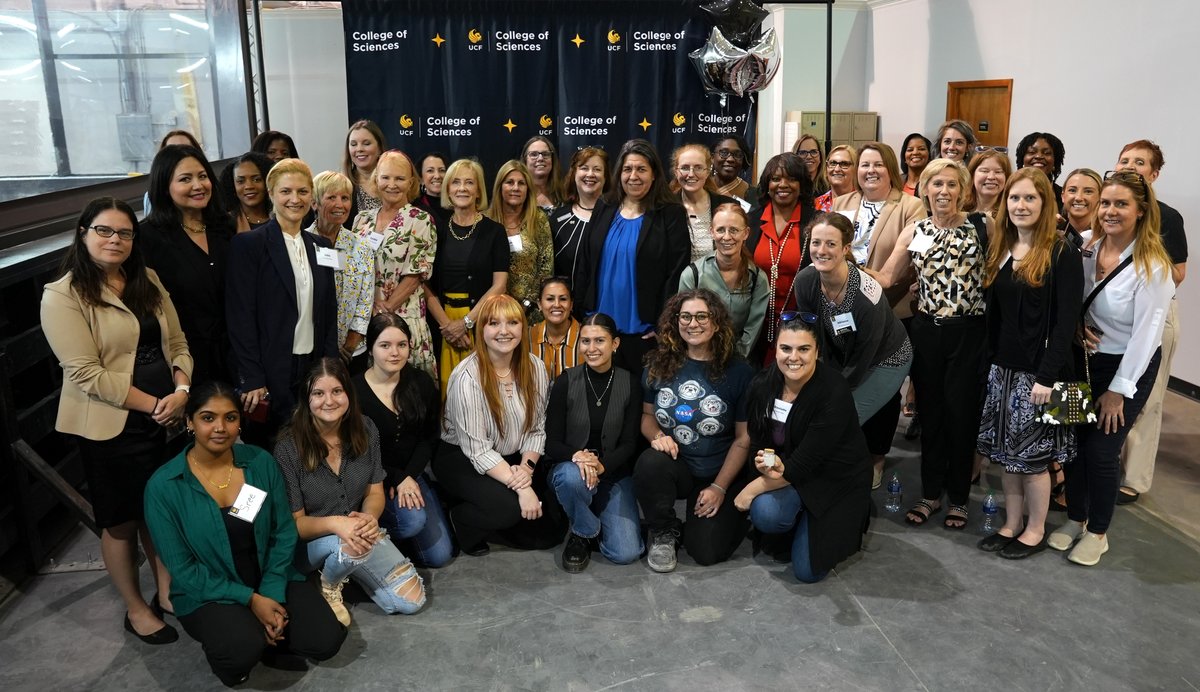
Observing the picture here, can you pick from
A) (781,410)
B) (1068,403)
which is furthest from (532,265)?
(1068,403)

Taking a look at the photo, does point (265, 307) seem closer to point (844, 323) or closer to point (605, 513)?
point (605, 513)

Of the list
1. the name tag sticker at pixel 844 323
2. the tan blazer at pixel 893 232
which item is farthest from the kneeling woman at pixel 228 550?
the tan blazer at pixel 893 232

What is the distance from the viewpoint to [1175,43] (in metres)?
5.24

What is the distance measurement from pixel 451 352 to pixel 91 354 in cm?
151

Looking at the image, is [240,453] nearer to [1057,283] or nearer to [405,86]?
[1057,283]

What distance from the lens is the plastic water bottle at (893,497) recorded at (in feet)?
12.3

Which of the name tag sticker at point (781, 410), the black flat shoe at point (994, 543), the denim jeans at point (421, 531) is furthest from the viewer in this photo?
the black flat shoe at point (994, 543)

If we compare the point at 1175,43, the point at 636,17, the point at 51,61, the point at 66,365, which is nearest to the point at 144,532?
the point at 66,365

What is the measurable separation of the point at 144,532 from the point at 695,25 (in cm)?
425

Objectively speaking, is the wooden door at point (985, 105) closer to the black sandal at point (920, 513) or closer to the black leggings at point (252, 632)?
the black sandal at point (920, 513)

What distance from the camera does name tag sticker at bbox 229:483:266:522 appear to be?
2.59 metres

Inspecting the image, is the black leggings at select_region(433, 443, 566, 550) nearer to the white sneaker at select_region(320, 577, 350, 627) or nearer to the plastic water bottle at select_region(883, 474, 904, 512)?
the white sneaker at select_region(320, 577, 350, 627)

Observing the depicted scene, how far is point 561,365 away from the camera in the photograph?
3.65m

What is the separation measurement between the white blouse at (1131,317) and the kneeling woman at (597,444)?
174 cm
